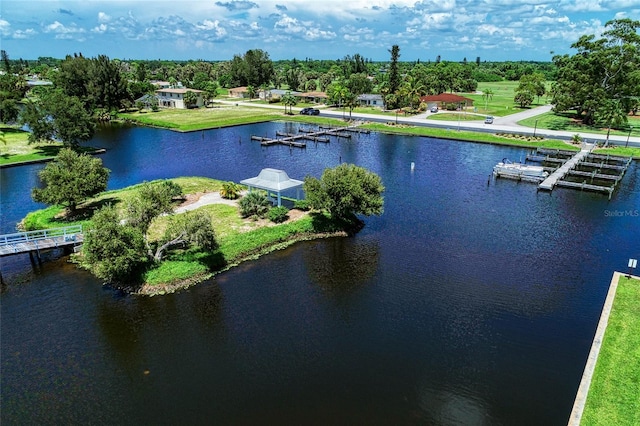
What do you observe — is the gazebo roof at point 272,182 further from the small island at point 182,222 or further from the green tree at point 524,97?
the green tree at point 524,97

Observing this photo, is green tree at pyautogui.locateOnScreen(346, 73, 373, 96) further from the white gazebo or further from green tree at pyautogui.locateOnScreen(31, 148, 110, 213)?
green tree at pyautogui.locateOnScreen(31, 148, 110, 213)

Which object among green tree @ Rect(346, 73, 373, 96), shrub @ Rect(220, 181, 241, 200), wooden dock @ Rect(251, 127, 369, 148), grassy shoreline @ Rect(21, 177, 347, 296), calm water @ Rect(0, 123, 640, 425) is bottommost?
calm water @ Rect(0, 123, 640, 425)

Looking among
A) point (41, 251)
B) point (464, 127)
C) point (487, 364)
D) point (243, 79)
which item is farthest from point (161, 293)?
point (243, 79)

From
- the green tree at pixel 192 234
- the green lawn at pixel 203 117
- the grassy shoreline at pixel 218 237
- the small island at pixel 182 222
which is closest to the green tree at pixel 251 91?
the green lawn at pixel 203 117

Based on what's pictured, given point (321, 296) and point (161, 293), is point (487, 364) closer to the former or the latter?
point (321, 296)

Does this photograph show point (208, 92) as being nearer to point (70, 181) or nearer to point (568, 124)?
point (70, 181)

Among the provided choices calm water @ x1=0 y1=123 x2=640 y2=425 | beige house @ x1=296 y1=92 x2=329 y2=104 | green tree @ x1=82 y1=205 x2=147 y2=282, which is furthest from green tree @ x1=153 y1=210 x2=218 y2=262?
beige house @ x1=296 y1=92 x2=329 y2=104
